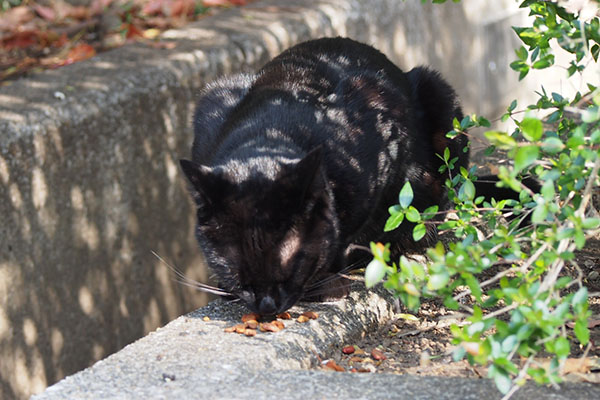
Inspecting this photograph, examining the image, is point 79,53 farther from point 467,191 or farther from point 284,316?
point 467,191

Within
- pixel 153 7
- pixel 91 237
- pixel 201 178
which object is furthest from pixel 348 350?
pixel 153 7

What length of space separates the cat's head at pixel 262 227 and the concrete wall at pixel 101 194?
150 cm

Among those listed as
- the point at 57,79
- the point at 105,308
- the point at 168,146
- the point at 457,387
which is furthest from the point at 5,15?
the point at 457,387

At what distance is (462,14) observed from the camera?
718 centimetres

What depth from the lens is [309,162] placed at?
258 cm

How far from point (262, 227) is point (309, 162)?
284mm

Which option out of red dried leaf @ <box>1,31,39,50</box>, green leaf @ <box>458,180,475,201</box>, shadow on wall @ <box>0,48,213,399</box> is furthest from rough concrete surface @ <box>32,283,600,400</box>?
red dried leaf @ <box>1,31,39,50</box>

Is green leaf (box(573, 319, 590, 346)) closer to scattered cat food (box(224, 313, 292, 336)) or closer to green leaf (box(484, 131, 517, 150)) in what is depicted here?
green leaf (box(484, 131, 517, 150))

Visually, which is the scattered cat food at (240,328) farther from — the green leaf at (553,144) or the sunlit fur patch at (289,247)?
the green leaf at (553,144)

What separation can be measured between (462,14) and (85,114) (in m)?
4.07

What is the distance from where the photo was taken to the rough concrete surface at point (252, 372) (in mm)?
2051

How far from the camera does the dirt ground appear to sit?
2.51 metres

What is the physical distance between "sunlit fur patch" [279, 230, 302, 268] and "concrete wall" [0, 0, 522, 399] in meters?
1.69

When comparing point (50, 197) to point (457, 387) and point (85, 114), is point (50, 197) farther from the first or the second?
point (457, 387)
